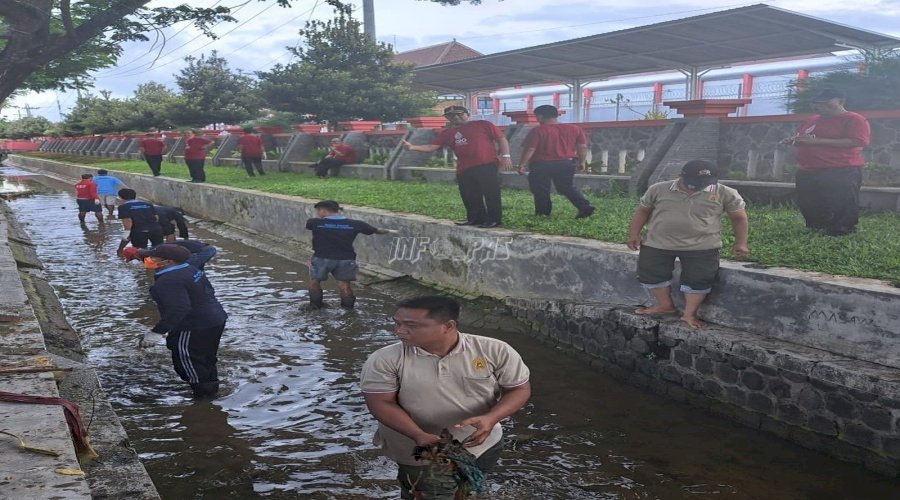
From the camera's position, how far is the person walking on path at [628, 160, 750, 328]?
5.89m

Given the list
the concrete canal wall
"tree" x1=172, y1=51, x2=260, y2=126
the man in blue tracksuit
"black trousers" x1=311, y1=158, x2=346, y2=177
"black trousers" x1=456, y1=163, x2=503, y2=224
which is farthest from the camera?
"tree" x1=172, y1=51, x2=260, y2=126

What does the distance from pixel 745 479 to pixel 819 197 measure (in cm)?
340

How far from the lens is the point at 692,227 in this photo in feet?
19.5

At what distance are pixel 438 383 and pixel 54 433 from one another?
77.3 inches

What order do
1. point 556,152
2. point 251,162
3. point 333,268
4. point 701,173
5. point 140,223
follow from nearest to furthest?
1. point 701,173
2. point 333,268
3. point 556,152
4. point 140,223
5. point 251,162

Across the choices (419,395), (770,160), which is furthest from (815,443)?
(770,160)

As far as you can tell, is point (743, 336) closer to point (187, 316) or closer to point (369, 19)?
point (187, 316)

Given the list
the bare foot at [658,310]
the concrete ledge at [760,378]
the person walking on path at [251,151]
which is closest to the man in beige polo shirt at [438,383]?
the concrete ledge at [760,378]

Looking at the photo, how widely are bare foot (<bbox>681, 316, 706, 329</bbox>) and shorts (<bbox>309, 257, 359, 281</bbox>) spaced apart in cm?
428

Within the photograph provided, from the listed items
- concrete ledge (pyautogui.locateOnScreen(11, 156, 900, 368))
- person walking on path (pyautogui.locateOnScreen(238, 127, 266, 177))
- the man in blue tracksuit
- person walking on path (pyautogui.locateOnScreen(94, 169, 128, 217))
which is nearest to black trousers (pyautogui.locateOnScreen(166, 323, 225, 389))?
the man in blue tracksuit

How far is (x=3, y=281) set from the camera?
7.38m

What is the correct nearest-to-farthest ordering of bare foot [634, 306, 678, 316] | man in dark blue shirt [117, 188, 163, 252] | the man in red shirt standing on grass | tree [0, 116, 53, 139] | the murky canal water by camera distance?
the murky canal water → bare foot [634, 306, 678, 316] → man in dark blue shirt [117, 188, 163, 252] → the man in red shirt standing on grass → tree [0, 116, 53, 139]

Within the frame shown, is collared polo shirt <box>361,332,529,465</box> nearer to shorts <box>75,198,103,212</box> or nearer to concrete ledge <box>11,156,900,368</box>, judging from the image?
concrete ledge <box>11,156,900,368</box>

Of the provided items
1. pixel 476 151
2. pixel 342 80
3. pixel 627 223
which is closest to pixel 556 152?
pixel 476 151
